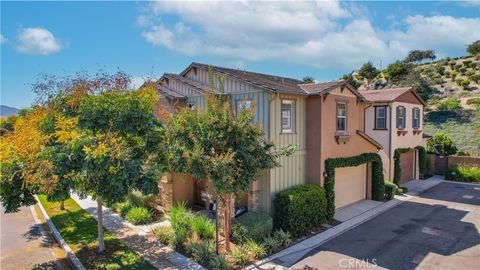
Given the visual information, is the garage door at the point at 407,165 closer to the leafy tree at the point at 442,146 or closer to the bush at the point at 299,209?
the leafy tree at the point at 442,146

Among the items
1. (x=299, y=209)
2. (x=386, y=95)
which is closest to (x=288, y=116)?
(x=299, y=209)

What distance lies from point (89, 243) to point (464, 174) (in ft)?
89.2

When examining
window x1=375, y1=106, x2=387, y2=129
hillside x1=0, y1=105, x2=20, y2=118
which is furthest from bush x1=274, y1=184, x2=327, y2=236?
hillside x1=0, y1=105, x2=20, y2=118

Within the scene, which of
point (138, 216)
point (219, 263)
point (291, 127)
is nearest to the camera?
point (219, 263)

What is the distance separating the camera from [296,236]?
1248cm

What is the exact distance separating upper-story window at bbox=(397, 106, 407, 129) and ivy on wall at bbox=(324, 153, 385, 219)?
19.5 feet

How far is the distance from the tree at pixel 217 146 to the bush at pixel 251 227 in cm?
200

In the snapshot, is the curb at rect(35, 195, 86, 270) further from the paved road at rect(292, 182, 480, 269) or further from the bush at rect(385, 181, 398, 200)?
the bush at rect(385, 181, 398, 200)

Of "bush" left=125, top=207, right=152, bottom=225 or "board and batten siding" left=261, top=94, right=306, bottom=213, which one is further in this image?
"bush" left=125, top=207, right=152, bottom=225

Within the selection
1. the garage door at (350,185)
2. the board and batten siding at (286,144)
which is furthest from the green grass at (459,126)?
the board and batten siding at (286,144)

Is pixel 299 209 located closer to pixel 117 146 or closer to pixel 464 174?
pixel 117 146

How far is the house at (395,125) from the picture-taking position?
21312mm

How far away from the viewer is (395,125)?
2167 cm

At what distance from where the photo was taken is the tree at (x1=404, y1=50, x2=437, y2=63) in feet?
211
